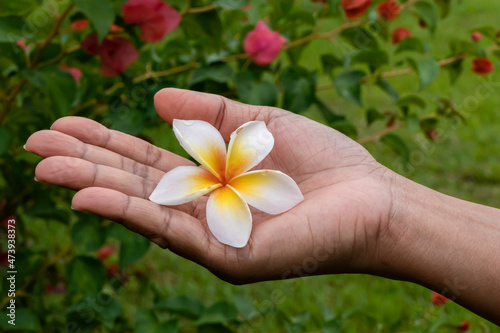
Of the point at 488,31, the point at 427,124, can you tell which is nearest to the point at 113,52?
the point at 427,124

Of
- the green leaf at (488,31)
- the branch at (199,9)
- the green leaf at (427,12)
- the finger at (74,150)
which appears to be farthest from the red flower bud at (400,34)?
the finger at (74,150)

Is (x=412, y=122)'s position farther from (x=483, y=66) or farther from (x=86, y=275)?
(x=86, y=275)

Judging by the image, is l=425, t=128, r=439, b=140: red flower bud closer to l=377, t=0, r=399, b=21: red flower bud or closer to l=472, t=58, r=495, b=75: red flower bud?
l=472, t=58, r=495, b=75: red flower bud

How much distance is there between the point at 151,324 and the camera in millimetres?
1289

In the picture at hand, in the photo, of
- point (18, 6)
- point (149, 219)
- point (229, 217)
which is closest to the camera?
point (149, 219)

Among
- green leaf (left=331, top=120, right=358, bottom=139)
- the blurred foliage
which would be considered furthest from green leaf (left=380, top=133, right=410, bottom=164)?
green leaf (left=331, top=120, right=358, bottom=139)

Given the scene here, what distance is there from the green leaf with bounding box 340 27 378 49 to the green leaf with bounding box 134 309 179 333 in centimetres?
82

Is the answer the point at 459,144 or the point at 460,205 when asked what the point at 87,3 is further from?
the point at 459,144

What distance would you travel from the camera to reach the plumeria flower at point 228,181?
1107 mm

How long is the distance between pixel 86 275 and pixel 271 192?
1.71 ft

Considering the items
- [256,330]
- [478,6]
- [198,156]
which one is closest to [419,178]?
[256,330]

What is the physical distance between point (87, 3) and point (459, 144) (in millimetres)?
2864

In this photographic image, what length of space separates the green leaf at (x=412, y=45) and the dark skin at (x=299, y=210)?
34cm

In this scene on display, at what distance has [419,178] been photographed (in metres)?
3.12
